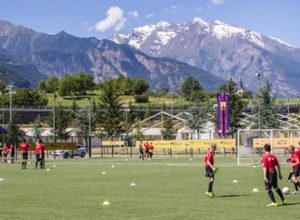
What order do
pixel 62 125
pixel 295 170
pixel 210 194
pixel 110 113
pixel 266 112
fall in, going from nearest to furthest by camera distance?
pixel 210 194 → pixel 295 170 → pixel 266 112 → pixel 110 113 → pixel 62 125

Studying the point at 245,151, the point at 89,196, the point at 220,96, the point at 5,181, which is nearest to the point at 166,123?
the point at 220,96

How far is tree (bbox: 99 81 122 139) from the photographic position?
103812 millimetres

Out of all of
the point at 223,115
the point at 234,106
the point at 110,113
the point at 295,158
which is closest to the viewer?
the point at 295,158

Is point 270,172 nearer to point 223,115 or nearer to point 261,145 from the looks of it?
point 261,145

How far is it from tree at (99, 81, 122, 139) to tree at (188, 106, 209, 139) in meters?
12.2

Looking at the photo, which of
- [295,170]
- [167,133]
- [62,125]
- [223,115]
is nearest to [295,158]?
[295,170]

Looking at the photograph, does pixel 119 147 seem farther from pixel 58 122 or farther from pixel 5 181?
pixel 5 181

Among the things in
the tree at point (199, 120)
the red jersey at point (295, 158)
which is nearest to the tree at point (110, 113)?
the tree at point (199, 120)

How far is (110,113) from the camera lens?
104 metres

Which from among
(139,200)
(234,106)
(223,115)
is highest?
(234,106)

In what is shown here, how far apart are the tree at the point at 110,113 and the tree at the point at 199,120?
12.2m

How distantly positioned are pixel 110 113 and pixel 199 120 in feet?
48.3

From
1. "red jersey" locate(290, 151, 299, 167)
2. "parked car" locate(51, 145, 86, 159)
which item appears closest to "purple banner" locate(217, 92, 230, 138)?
"parked car" locate(51, 145, 86, 159)

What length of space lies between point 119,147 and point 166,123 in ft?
102
